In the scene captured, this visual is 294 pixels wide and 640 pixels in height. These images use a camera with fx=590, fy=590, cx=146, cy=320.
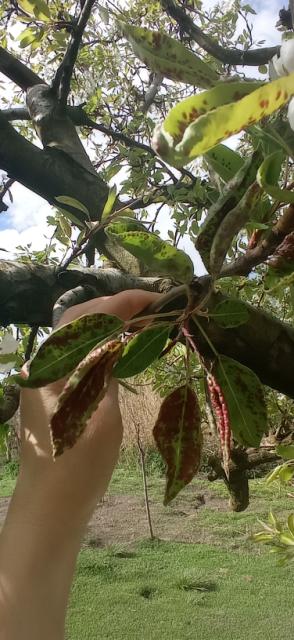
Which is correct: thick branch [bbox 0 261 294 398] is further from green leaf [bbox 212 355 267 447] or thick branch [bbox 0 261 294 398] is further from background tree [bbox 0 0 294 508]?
green leaf [bbox 212 355 267 447]

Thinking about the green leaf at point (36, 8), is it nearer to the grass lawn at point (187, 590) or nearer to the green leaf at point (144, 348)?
the green leaf at point (144, 348)

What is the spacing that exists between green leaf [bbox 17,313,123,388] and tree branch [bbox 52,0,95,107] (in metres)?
1.00

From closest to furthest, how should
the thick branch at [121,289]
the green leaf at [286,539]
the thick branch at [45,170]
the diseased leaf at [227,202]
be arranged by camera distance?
1. the diseased leaf at [227,202]
2. the thick branch at [121,289]
3. the thick branch at [45,170]
4. the green leaf at [286,539]

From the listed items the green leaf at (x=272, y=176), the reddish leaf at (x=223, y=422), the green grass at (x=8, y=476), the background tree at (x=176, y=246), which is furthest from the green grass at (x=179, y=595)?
the green leaf at (x=272, y=176)

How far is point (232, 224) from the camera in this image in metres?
0.33

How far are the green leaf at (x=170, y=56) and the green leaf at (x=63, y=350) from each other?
0.16 m

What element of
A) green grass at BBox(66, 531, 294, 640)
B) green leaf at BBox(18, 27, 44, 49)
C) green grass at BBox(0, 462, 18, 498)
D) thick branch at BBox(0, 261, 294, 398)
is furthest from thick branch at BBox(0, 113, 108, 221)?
green grass at BBox(0, 462, 18, 498)

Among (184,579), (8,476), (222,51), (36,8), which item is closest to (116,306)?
(36,8)

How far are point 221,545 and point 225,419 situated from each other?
500 centimetres

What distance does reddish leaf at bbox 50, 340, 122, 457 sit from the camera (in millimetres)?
334

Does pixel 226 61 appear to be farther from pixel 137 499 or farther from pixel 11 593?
pixel 137 499

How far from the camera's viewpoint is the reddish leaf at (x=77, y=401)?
0.33 m

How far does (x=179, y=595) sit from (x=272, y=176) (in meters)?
4.31

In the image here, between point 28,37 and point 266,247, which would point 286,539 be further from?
point 28,37
